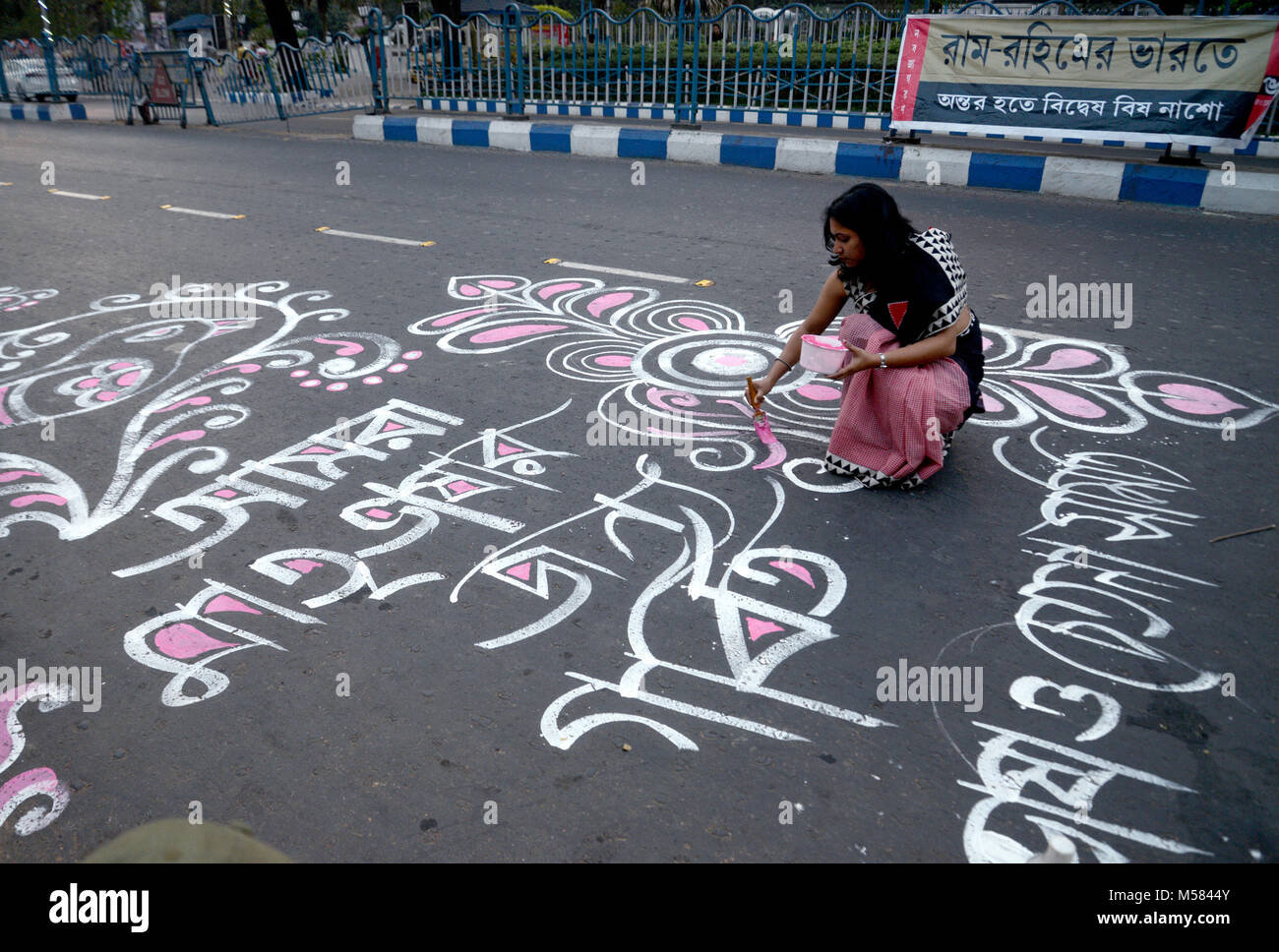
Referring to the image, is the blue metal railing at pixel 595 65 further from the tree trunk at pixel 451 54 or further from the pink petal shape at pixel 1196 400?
the pink petal shape at pixel 1196 400

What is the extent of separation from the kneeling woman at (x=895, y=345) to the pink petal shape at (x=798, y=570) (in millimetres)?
673

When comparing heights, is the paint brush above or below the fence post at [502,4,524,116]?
below

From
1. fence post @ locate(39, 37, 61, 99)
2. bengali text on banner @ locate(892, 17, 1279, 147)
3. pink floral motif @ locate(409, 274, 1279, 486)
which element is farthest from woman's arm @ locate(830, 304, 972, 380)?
fence post @ locate(39, 37, 61, 99)

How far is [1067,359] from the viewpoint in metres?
4.53

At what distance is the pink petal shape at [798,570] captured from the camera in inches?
111

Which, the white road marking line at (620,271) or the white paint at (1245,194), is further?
the white paint at (1245,194)

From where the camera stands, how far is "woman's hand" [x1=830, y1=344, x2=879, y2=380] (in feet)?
10.6

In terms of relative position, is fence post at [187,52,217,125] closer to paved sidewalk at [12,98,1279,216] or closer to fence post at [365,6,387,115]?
paved sidewalk at [12,98,1279,216]

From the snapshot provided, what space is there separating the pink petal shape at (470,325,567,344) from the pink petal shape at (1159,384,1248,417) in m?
3.05

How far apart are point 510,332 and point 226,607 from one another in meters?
2.59

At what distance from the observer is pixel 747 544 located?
9.85 feet

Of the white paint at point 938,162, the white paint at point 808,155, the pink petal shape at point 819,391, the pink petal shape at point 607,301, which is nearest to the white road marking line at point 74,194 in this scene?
the pink petal shape at point 607,301

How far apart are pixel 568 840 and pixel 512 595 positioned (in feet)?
3.14

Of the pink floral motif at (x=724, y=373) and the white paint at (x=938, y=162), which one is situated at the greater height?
the white paint at (x=938, y=162)
